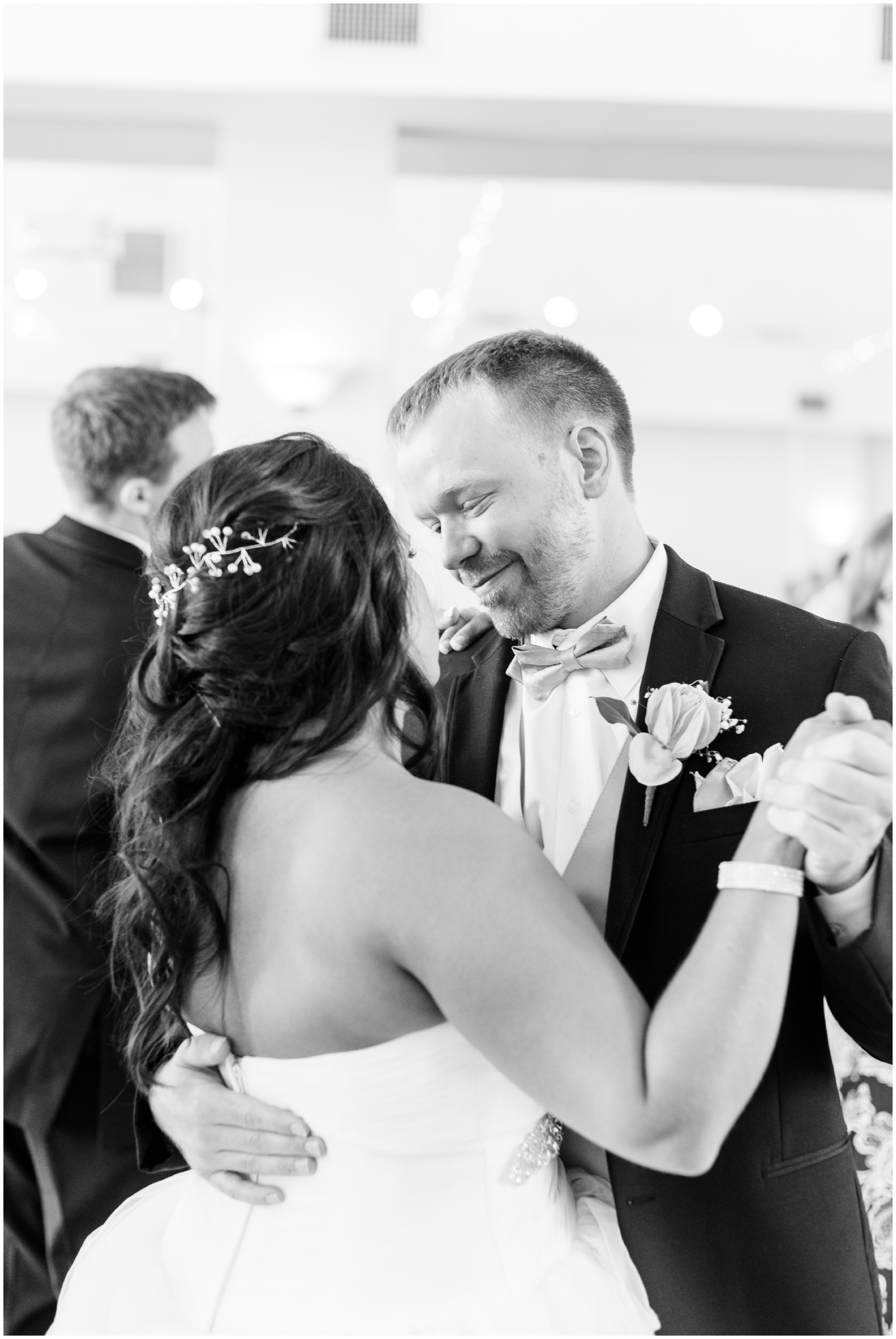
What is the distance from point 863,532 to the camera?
1284 cm

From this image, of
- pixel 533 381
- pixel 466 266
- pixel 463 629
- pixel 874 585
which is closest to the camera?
pixel 533 381

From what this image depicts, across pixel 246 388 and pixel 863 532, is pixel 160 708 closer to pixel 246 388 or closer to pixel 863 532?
pixel 246 388

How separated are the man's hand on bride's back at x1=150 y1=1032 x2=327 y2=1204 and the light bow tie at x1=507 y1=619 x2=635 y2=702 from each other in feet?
2.20

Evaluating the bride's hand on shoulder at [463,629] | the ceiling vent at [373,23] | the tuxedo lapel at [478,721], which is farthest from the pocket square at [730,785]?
the ceiling vent at [373,23]

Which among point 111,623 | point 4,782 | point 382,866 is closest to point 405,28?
point 111,623

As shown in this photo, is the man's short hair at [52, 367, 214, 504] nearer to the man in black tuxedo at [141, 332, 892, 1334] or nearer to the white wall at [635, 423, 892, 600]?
the man in black tuxedo at [141, 332, 892, 1334]

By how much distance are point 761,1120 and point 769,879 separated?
1.63 ft

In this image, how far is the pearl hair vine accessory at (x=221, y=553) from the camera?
4.55 ft

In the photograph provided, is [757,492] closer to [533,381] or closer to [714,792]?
[533,381]

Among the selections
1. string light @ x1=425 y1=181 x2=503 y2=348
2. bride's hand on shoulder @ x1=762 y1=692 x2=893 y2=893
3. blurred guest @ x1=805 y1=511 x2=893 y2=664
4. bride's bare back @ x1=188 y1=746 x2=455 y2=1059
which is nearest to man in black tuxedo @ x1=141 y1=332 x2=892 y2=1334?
bride's hand on shoulder @ x1=762 y1=692 x2=893 y2=893

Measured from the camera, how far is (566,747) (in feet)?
6.00

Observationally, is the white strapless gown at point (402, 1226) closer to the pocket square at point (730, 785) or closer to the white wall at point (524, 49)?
the pocket square at point (730, 785)

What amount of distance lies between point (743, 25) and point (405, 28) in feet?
3.86

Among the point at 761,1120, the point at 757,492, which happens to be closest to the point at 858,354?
the point at 757,492
